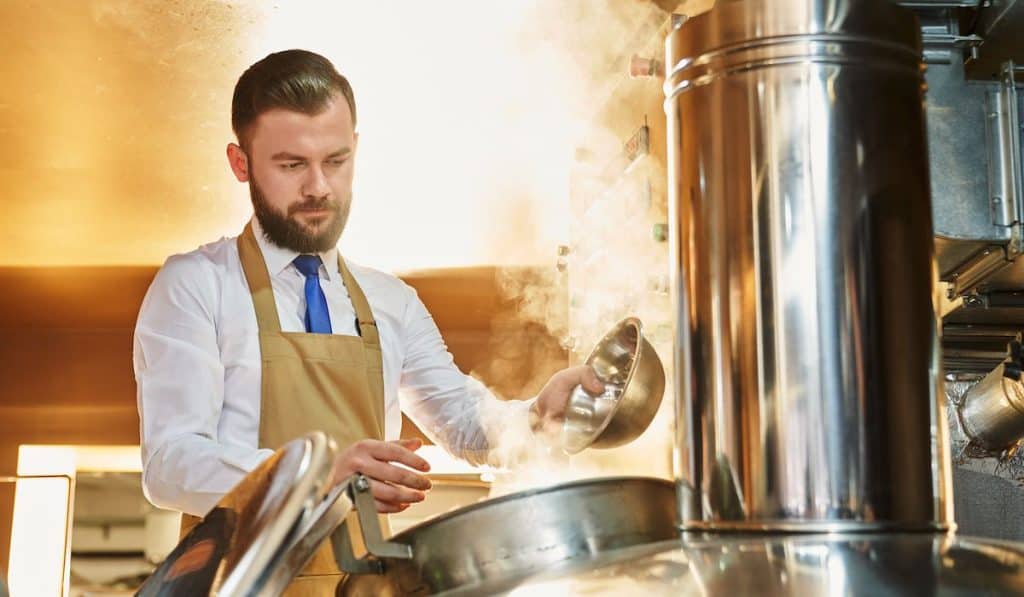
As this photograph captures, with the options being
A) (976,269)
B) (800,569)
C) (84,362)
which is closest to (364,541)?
(800,569)

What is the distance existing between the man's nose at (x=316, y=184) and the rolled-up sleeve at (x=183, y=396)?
0.24 meters

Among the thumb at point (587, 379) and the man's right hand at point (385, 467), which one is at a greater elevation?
the thumb at point (587, 379)

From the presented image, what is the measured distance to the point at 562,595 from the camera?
3.67 ft

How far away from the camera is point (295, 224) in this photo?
7.61 feet

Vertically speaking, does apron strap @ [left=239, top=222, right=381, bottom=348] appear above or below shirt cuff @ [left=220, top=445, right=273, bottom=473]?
above

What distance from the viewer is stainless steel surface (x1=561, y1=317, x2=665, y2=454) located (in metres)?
1.51

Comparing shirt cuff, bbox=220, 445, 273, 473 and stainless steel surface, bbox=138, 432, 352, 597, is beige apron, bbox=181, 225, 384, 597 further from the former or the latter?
stainless steel surface, bbox=138, 432, 352, 597

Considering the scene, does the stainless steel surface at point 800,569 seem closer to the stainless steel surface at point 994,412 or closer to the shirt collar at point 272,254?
the shirt collar at point 272,254

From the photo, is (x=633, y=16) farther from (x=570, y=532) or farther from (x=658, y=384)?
(x=570, y=532)

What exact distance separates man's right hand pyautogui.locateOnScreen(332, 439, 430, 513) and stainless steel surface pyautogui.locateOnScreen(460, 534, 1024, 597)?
0.33 meters

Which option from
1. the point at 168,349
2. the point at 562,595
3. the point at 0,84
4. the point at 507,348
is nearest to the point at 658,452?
the point at 168,349

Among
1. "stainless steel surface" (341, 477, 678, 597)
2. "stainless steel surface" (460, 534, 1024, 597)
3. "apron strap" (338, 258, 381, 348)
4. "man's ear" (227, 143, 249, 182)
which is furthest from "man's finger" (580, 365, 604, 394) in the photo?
"man's ear" (227, 143, 249, 182)

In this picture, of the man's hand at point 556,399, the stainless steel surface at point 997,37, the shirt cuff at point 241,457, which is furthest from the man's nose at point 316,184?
the stainless steel surface at point 997,37

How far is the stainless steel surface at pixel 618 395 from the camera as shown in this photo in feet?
4.97
